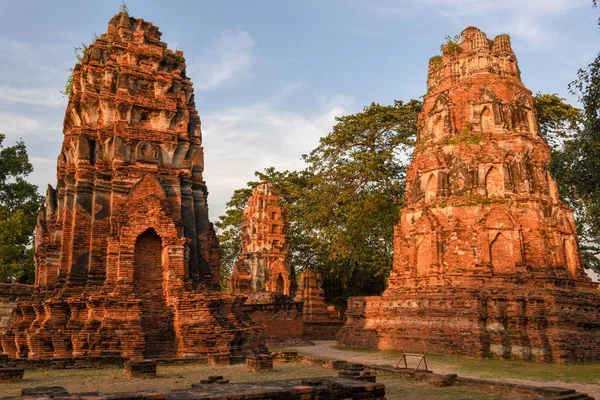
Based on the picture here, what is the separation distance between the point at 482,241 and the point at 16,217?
73.2 ft

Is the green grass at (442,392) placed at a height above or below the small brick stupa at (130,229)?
below

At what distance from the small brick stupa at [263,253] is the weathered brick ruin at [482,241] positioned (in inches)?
315

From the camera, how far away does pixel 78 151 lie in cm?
1480

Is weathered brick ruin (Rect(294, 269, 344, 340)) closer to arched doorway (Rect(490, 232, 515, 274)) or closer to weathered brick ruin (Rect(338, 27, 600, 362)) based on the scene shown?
weathered brick ruin (Rect(338, 27, 600, 362))

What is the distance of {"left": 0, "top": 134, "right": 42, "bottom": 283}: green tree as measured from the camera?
27.2 metres

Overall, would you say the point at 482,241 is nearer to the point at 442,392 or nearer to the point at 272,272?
the point at 442,392

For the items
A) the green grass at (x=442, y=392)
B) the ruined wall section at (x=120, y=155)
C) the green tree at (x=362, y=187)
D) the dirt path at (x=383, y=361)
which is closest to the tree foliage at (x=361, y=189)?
the green tree at (x=362, y=187)

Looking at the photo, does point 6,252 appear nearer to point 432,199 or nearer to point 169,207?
point 169,207

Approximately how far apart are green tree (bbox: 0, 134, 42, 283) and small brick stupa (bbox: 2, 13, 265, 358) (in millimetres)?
11624

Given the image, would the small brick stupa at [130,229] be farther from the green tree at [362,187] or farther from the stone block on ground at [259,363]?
the green tree at [362,187]

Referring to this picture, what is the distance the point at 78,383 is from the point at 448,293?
42.4 feet

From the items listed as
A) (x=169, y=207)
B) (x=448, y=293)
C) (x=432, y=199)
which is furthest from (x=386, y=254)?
(x=169, y=207)

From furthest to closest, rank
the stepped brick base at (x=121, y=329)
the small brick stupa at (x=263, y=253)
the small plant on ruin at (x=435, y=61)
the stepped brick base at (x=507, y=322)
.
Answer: the small brick stupa at (x=263, y=253) < the small plant on ruin at (x=435, y=61) < the stepped brick base at (x=507, y=322) < the stepped brick base at (x=121, y=329)

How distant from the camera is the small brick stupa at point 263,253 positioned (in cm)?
3000
